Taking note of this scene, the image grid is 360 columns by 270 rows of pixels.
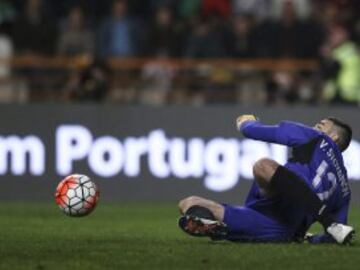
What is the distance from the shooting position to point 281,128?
10852 mm

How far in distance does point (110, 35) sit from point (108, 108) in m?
1.96

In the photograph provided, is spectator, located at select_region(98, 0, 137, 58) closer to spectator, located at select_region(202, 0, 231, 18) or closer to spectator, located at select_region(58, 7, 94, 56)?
spectator, located at select_region(58, 7, 94, 56)

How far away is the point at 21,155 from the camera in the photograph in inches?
722

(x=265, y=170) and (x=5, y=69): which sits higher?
(x=5, y=69)

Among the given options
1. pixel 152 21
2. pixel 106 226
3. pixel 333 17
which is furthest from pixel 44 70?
pixel 106 226

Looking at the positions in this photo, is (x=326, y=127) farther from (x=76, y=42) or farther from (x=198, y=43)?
(x=76, y=42)

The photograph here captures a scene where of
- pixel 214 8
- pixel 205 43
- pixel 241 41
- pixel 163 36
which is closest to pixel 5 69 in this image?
pixel 163 36

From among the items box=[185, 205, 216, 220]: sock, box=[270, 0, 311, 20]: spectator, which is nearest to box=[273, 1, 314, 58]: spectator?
box=[270, 0, 311, 20]: spectator

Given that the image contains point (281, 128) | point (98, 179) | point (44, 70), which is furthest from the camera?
point (44, 70)

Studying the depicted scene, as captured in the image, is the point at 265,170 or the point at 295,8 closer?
the point at 265,170

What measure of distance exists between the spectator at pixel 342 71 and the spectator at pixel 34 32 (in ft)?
14.4

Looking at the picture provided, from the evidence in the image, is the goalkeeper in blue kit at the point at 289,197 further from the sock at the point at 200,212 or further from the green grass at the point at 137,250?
the green grass at the point at 137,250

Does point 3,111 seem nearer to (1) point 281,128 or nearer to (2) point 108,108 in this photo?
(2) point 108,108

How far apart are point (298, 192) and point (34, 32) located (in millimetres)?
10068
